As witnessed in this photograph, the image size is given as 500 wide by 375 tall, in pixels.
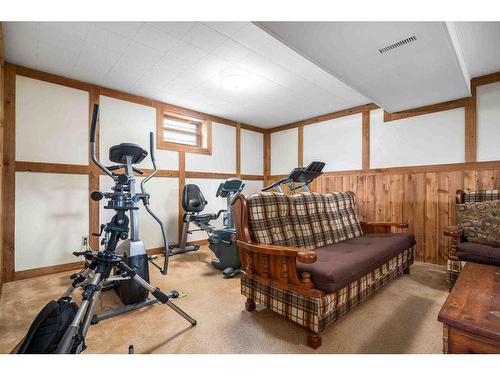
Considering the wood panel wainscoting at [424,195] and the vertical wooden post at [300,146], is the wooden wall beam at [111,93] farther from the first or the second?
the wood panel wainscoting at [424,195]

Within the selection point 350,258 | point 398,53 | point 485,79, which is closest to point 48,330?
point 350,258

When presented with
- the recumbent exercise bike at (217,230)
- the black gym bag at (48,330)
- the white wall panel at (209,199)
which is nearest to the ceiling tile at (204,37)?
the recumbent exercise bike at (217,230)

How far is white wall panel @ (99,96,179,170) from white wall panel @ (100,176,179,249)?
0.98 feet

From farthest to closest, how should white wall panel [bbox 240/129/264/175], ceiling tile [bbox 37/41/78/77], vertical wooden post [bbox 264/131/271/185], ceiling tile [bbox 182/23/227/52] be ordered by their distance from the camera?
vertical wooden post [bbox 264/131/271/185], white wall panel [bbox 240/129/264/175], ceiling tile [bbox 37/41/78/77], ceiling tile [bbox 182/23/227/52]

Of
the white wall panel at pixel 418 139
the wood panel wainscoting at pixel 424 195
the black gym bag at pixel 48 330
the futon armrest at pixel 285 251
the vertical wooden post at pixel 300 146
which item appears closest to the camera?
the black gym bag at pixel 48 330

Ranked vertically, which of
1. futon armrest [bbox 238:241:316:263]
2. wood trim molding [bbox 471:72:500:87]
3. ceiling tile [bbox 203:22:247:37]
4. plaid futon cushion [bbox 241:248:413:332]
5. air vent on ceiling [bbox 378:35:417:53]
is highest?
ceiling tile [bbox 203:22:247:37]

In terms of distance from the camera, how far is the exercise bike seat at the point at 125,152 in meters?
2.06

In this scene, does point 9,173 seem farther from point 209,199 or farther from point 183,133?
point 209,199

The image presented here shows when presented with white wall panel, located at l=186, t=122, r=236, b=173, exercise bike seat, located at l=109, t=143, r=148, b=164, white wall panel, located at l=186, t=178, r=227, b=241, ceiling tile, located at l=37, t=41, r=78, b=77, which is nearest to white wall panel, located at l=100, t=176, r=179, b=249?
white wall panel, located at l=186, t=178, r=227, b=241

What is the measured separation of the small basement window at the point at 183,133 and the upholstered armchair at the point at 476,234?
377 centimetres

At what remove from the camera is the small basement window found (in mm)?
3907

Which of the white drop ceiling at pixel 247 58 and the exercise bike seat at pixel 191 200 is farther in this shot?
the exercise bike seat at pixel 191 200

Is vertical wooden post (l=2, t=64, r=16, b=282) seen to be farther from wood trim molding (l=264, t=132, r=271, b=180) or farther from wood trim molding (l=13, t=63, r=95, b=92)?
wood trim molding (l=264, t=132, r=271, b=180)
